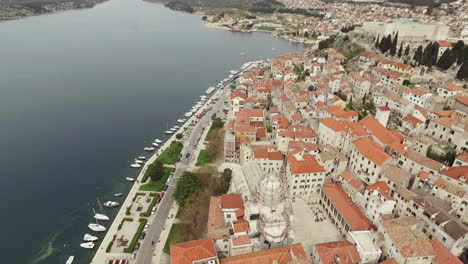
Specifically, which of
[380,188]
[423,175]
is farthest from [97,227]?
[423,175]

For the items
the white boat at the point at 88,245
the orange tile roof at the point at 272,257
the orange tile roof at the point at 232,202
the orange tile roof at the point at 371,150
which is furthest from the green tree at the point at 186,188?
the orange tile roof at the point at 371,150

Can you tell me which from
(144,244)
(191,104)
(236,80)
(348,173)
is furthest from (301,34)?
(144,244)

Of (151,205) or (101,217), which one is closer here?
(101,217)

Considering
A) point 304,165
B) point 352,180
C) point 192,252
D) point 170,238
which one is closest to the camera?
point 192,252

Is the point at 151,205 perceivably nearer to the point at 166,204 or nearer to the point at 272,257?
the point at 166,204

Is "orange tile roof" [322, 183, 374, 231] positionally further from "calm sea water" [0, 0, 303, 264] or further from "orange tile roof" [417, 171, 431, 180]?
"calm sea water" [0, 0, 303, 264]

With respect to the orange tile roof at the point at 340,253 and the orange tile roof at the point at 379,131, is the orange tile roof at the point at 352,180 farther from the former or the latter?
the orange tile roof at the point at 340,253
